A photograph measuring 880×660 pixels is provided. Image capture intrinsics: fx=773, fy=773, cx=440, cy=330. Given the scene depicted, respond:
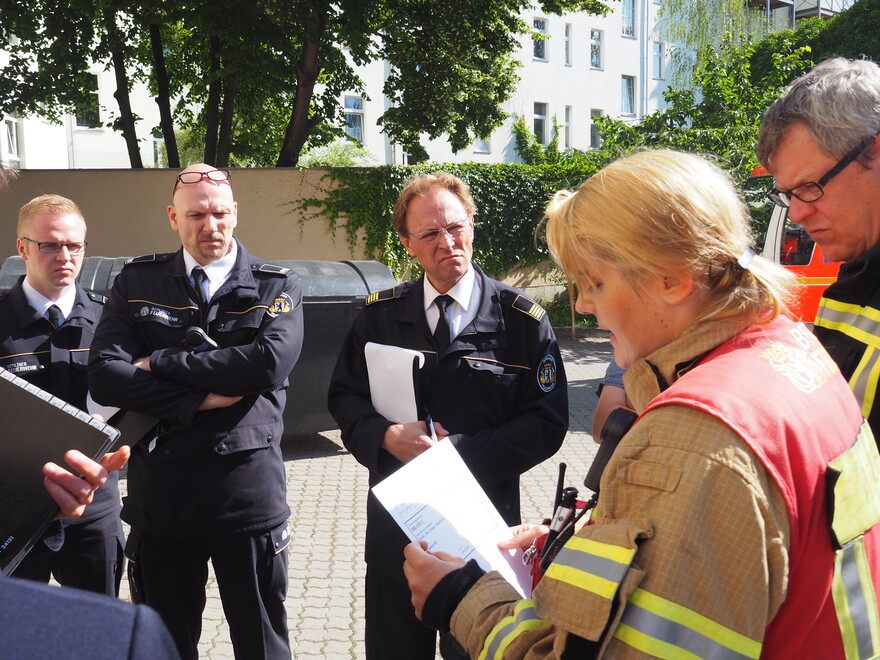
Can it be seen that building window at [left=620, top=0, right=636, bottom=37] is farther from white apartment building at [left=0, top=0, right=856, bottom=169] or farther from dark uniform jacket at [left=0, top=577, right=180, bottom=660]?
dark uniform jacket at [left=0, top=577, right=180, bottom=660]

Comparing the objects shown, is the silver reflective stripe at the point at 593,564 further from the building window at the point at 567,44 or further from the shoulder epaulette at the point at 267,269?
the building window at the point at 567,44

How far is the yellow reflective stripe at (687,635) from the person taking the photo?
1159 mm

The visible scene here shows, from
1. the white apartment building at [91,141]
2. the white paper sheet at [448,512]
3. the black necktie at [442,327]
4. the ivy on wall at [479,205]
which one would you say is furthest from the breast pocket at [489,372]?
the white apartment building at [91,141]

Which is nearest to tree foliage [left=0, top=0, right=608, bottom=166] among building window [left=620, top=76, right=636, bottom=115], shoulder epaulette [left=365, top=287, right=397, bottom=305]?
shoulder epaulette [left=365, top=287, right=397, bottom=305]

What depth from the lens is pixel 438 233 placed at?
9.70ft

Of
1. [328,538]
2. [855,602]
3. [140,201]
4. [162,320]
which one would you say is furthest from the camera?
[140,201]

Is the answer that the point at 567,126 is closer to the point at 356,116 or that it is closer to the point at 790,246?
the point at 356,116

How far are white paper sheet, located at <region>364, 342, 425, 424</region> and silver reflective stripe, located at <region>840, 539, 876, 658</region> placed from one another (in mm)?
1632

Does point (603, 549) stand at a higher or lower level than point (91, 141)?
lower

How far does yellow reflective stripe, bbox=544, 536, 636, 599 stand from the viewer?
3.90 feet

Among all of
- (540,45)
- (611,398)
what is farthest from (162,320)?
(540,45)

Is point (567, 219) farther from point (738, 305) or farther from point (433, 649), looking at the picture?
point (433, 649)

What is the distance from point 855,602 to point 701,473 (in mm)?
389

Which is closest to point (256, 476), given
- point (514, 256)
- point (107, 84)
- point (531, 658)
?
point (531, 658)
